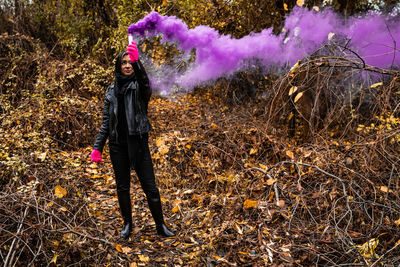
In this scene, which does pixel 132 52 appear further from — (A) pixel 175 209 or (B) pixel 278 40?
(B) pixel 278 40

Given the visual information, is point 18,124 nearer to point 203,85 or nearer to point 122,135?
point 122,135

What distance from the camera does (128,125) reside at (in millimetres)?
3092

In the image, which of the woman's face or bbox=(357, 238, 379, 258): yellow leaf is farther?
the woman's face

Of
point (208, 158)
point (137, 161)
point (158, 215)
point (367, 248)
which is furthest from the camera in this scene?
point (208, 158)

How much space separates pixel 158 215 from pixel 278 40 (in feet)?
14.9

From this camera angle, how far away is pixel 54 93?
748 cm

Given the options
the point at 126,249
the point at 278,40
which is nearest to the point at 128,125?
the point at 126,249

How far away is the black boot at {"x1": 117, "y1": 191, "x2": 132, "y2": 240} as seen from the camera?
344 centimetres

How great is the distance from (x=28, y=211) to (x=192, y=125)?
172 inches

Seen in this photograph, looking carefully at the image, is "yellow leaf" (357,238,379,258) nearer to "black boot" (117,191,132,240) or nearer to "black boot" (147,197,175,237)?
"black boot" (147,197,175,237)

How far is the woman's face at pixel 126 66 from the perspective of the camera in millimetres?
3156

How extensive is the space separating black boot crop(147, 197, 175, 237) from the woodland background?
11 cm

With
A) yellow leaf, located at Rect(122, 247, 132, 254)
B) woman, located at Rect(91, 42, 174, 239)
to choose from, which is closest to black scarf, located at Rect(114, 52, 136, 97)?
woman, located at Rect(91, 42, 174, 239)

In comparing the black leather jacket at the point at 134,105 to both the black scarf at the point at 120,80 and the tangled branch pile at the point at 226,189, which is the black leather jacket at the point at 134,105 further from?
the tangled branch pile at the point at 226,189
